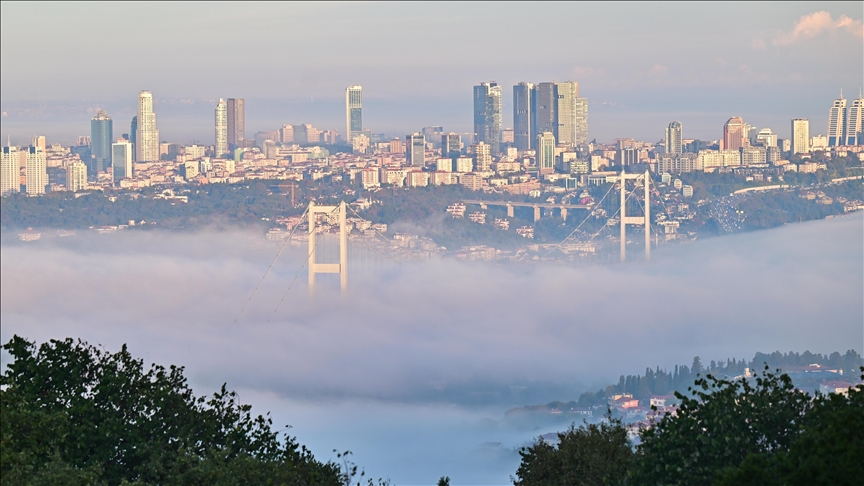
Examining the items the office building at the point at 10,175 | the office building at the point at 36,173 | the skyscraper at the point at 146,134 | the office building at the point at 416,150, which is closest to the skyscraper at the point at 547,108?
the office building at the point at 416,150

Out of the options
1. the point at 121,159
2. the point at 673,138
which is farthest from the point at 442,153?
the point at 121,159

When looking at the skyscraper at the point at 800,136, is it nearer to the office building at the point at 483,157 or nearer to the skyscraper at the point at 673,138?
the skyscraper at the point at 673,138

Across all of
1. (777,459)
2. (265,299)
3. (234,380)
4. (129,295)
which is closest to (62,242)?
(129,295)

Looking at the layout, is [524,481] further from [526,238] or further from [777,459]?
[526,238]

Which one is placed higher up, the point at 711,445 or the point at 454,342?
the point at 711,445

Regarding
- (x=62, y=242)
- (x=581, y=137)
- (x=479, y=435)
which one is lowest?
(x=479, y=435)
